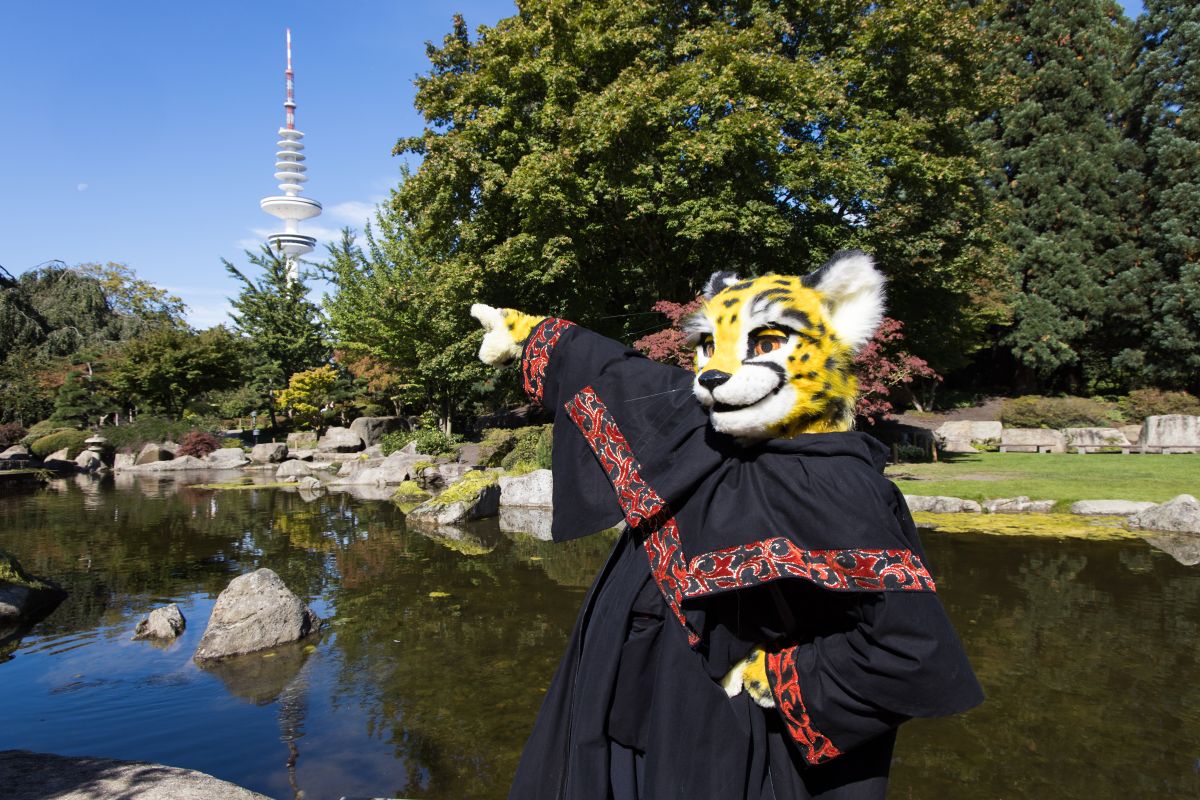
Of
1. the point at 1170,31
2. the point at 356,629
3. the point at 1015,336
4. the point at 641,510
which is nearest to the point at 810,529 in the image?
the point at 641,510

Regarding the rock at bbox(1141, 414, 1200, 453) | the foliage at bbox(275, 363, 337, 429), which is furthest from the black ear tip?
the foliage at bbox(275, 363, 337, 429)

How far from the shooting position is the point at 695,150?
41.3 feet

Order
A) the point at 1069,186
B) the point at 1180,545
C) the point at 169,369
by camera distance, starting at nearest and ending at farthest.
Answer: the point at 1180,545, the point at 1069,186, the point at 169,369

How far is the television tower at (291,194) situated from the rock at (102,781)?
3341 inches

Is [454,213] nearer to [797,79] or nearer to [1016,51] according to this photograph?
[797,79]

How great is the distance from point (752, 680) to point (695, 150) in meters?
12.4

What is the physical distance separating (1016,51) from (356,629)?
26933 millimetres

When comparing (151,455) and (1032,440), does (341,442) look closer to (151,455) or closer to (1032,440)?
(151,455)

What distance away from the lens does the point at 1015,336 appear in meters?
23.8

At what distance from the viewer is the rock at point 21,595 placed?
6355 millimetres

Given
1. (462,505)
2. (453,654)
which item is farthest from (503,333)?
(462,505)

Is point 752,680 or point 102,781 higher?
point 752,680

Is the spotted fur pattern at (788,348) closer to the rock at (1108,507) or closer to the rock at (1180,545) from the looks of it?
the rock at (1180,545)

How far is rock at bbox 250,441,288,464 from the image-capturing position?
23906mm
